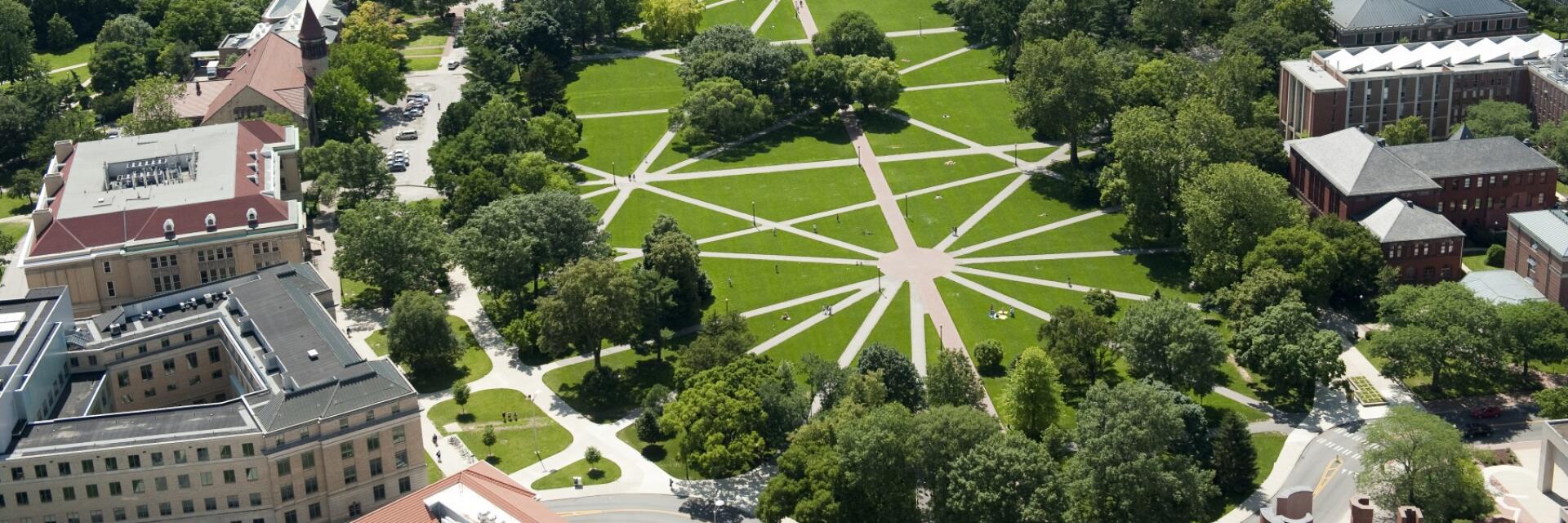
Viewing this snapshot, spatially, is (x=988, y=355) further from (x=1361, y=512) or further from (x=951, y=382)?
(x=1361, y=512)

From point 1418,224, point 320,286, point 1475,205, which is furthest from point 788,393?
point 1475,205

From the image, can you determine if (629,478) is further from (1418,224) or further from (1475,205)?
(1475,205)

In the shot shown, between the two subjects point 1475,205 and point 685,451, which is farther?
point 1475,205

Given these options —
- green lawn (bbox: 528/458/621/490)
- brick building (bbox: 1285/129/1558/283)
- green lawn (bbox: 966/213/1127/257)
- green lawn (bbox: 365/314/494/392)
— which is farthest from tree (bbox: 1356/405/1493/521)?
green lawn (bbox: 365/314/494/392)

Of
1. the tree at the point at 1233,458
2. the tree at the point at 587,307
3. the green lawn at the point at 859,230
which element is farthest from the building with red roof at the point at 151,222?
the tree at the point at 1233,458

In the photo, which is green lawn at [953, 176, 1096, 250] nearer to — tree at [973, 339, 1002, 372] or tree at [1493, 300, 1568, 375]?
tree at [973, 339, 1002, 372]

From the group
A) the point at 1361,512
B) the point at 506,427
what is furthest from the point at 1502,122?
the point at 506,427
